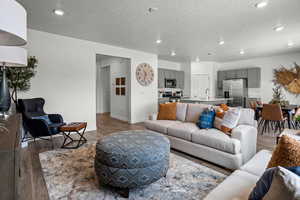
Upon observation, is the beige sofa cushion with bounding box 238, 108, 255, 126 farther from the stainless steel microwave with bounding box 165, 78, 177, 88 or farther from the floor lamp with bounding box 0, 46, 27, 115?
the stainless steel microwave with bounding box 165, 78, 177, 88

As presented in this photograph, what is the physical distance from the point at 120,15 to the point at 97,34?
49.8 inches

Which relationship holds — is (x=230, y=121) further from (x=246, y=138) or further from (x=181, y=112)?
(x=181, y=112)

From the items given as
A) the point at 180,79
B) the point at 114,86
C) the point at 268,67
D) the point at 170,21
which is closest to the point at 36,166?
the point at 170,21

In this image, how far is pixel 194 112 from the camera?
3586 mm

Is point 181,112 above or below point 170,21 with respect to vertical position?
below

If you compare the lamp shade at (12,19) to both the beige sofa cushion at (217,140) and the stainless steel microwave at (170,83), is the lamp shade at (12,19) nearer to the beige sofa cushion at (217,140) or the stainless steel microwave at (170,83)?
the beige sofa cushion at (217,140)

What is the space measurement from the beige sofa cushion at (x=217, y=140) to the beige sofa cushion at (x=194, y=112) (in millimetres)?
632

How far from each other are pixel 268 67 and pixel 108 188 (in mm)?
7735

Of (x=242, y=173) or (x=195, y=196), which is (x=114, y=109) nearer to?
(x=195, y=196)

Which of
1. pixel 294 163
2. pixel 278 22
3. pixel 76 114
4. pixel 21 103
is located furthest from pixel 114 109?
pixel 294 163

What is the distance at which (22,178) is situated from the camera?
7.11ft

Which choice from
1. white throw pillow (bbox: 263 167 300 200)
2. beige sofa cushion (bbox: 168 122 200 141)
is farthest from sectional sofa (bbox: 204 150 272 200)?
beige sofa cushion (bbox: 168 122 200 141)

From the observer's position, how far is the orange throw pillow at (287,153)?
0.96m

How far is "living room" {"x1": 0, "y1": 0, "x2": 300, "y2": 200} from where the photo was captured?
1266 mm
